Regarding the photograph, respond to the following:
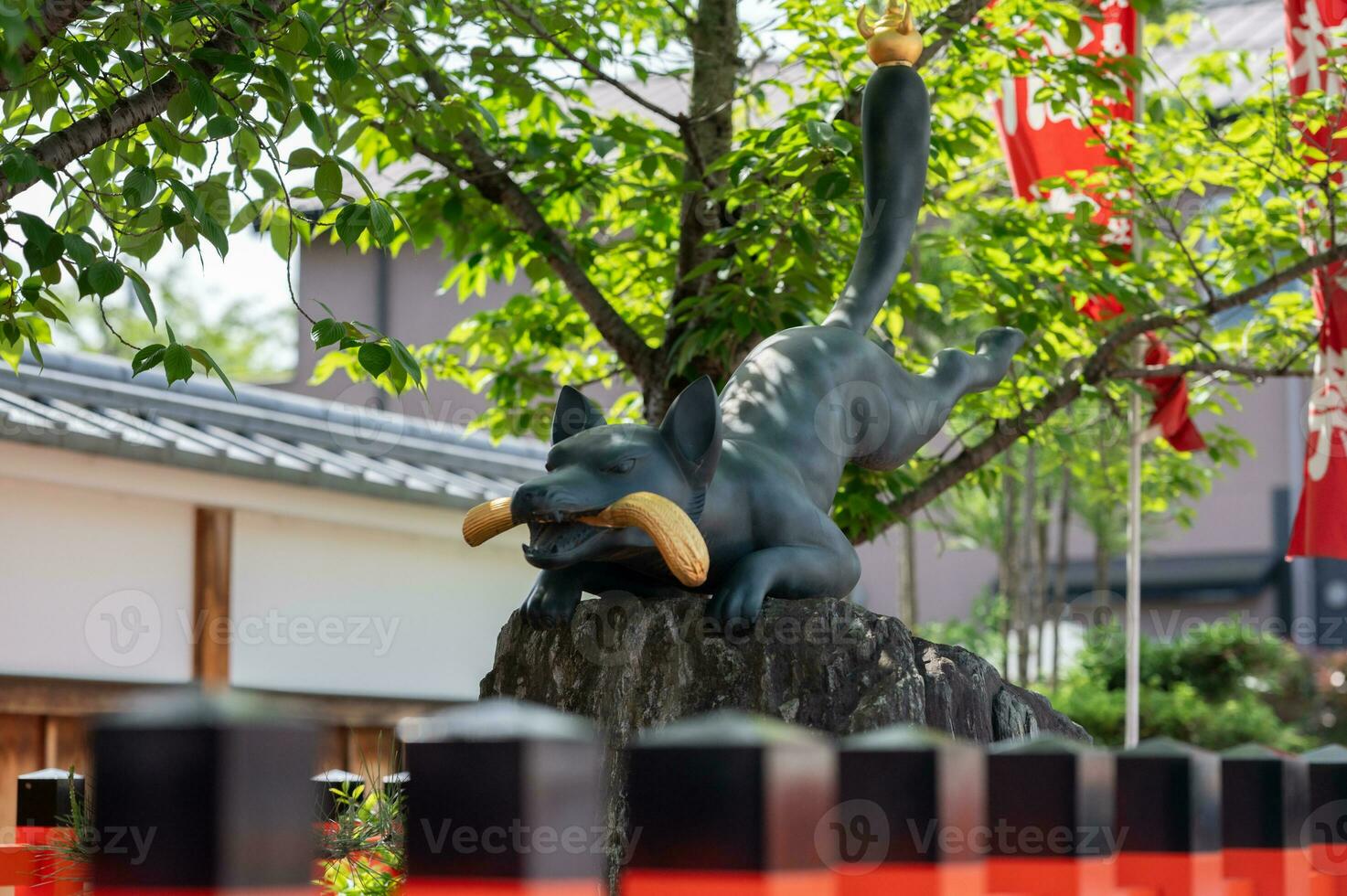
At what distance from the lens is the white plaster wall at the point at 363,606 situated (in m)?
7.86

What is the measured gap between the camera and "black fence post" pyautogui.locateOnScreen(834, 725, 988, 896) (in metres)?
1.53

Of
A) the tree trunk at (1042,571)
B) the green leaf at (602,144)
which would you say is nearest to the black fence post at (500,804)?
the green leaf at (602,144)

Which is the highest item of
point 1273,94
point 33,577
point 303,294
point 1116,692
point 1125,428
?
point 303,294

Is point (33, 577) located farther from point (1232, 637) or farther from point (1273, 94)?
point (1232, 637)

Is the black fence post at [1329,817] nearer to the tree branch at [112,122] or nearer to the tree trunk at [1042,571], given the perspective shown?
the tree branch at [112,122]

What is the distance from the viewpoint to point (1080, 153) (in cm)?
714

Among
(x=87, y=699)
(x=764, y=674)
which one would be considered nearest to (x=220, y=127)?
(x=764, y=674)

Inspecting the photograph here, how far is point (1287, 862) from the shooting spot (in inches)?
72.5

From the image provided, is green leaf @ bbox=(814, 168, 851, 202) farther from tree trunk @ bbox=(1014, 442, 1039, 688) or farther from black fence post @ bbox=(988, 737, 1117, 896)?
tree trunk @ bbox=(1014, 442, 1039, 688)

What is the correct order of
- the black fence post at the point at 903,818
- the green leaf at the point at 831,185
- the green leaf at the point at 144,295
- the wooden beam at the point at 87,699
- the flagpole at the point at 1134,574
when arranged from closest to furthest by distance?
the black fence post at the point at 903,818 → the green leaf at the point at 144,295 → the green leaf at the point at 831,185 → the wooden beam at the point at 87,699 → the flagpole at the point at 1134,574

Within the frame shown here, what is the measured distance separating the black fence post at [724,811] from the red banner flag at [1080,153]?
5856mm

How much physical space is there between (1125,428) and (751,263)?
10.3 feet

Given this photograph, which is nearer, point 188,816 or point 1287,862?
point 188,816

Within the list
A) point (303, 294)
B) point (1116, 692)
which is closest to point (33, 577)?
point (1116, 692)
